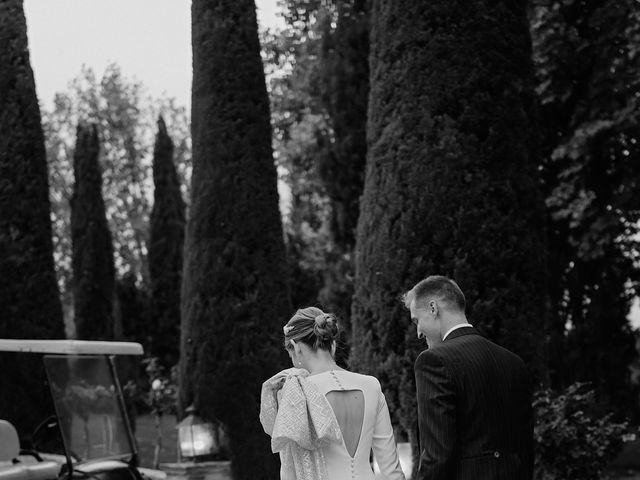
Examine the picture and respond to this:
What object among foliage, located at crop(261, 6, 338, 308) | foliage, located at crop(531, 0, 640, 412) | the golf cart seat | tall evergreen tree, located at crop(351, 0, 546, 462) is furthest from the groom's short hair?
foliage, located at crop(261, 6, 338, 308)

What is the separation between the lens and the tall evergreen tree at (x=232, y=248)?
41.8 ft

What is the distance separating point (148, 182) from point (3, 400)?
87.5 ft

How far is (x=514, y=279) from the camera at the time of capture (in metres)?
7.62

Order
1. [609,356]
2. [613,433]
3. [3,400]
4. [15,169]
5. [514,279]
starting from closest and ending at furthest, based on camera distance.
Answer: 1. [514,279]
2. [613,433]
3. [3,400]
4. [15,169]
5. [609,356]

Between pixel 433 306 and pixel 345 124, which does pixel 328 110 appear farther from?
pixel 433 306

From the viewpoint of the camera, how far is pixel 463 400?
12.4ft

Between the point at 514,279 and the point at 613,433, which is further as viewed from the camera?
the point at 613,433

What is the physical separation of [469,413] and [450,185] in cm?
415

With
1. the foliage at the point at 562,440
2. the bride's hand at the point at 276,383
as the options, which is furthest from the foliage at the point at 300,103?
the bride's hand at the point at 276,383

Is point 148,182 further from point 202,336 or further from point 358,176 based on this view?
point 202,336

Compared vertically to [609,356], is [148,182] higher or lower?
higher

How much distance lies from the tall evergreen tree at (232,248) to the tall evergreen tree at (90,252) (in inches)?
509

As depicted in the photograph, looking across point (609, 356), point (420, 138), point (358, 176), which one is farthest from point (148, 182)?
point (420, 138)

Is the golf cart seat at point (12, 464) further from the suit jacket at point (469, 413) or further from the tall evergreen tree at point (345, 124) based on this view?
the tall evergreen tree at point (345, 124)
